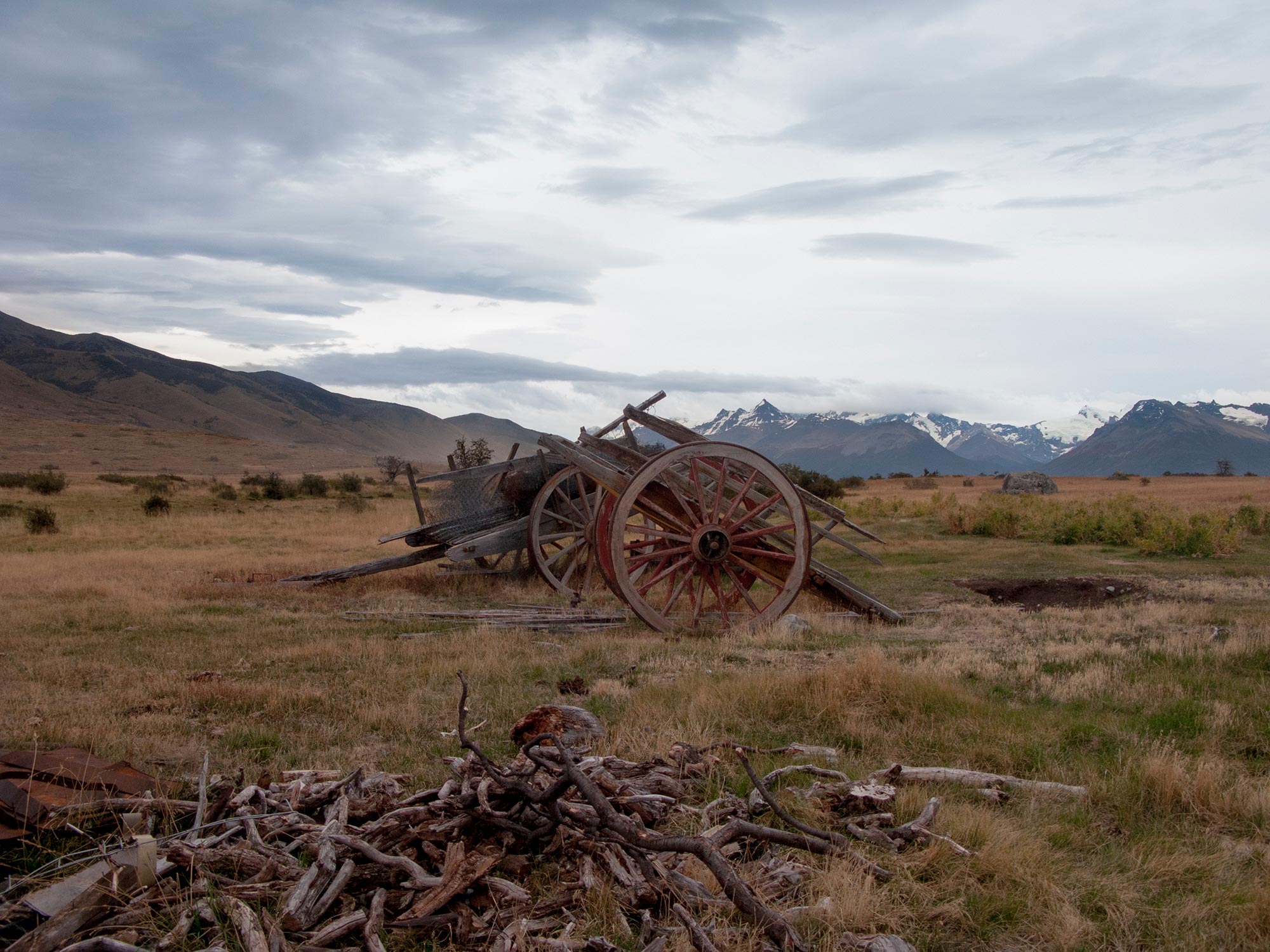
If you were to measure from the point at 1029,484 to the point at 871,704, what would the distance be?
3769cm

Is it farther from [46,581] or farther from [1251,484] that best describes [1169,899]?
[1251,484]

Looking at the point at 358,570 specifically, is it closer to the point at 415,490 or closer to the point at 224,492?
the point at 415,490

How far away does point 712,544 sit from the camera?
349 inches

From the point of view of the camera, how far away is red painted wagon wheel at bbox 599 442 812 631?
8.73 metres

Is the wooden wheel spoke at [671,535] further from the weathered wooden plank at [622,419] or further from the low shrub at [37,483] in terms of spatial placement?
the low shrub at [37,483]

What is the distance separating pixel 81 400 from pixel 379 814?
147 meters

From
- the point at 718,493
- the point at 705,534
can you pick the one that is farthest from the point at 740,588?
the point at 718,493

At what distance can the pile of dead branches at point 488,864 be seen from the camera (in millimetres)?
2816

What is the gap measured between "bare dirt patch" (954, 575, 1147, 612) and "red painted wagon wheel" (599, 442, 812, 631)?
12.3 feet

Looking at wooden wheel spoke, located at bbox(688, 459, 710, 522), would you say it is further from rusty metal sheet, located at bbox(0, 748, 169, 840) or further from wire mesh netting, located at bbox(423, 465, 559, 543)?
rusty metal sheet, located at bbox(0, 748, 169, 840)

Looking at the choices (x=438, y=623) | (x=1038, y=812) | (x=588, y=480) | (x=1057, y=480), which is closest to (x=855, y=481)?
(x=1057, y=480)

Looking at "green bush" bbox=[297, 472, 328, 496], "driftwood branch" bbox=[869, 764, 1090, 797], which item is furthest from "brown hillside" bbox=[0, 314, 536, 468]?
"driftwood branch" bbox=[869, 764, 1090, 797]

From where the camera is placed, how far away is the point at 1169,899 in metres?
3.25

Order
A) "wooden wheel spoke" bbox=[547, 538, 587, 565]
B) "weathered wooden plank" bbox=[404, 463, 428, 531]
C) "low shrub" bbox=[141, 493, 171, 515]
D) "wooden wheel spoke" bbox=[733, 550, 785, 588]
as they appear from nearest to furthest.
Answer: "wooden wheel spoke" bbox=[733, 550, 785, 588] < "weathered wooden plank" bbox=[404, 463, 428, 531] < "wooden wheel spoke" bbox=[547, 538, 587, 565] < "low shrub" bbox=[141, 493, 171, 515]
